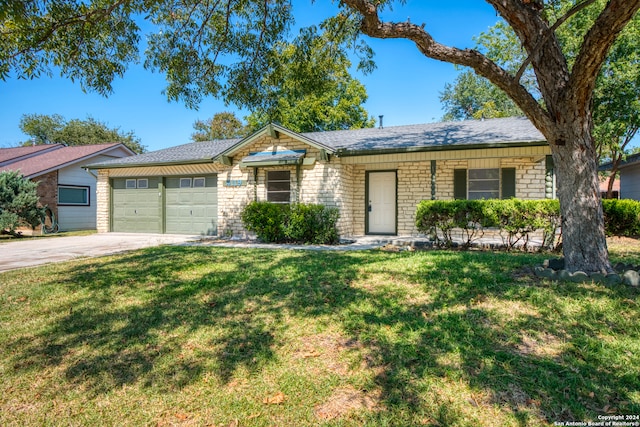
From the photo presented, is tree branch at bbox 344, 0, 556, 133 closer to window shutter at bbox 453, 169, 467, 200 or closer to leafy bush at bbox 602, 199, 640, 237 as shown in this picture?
window shutter at bbox 453, 169, 467, 200

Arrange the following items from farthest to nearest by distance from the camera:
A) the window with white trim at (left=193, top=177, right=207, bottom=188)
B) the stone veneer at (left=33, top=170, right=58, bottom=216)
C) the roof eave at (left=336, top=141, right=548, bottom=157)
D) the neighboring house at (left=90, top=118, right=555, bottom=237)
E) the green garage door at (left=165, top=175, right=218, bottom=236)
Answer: the stone veneer at (left=33, top=170, right=58, bottom=216) < the window with white trim at (left=193, top=177, right=207, bottom=188) < the green garage door at (left=165, top=175, right=218, bottom=236) < the neighboring house at (left=90, top=118, right=555, bottom=237) < the roof eave at (left=336, top=141, right=548, bottom=157)

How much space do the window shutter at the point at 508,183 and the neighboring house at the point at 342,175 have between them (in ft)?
A: 0.09

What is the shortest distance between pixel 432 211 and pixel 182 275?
5.96m

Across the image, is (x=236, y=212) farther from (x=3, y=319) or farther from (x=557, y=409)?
(x=557, y=409)

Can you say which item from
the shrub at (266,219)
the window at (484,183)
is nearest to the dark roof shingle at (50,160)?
the shrub at (266,219)

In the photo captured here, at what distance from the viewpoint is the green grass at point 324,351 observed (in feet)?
8.00

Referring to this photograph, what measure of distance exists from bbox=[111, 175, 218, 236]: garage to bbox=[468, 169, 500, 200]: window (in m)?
9.05

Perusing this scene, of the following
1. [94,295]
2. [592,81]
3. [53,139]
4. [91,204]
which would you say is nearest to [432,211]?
[592,81]

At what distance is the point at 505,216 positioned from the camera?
815cm

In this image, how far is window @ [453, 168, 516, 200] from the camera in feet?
36.7

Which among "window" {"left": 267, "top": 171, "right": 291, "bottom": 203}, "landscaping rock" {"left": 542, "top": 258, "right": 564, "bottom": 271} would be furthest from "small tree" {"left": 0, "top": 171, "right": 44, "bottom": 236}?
"landscaping rock" {"left": 542, "top": 258, "right": 564, "bottom": 271}

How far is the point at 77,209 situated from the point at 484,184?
19.1 metres

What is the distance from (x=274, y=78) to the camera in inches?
328

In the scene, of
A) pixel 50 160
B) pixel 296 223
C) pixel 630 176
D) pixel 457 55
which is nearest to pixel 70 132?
pixel 50 160
